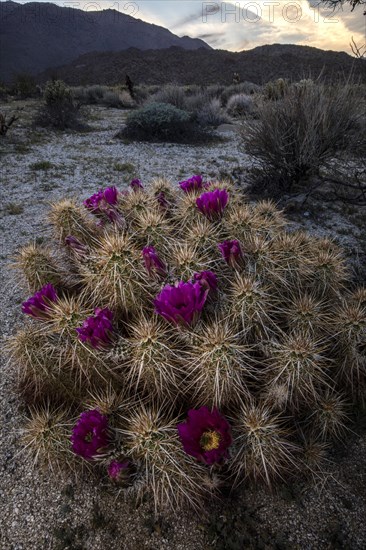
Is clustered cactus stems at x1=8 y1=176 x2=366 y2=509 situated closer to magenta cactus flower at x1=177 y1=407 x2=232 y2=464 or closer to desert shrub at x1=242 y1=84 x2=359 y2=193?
magenta cactus flower at x1=177 y1=407 x2=232 y2=464

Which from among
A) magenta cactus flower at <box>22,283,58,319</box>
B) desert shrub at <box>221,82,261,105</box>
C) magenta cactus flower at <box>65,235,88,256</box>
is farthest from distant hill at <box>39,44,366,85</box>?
magenta cactus flower at <box>22,283,58,319</box>

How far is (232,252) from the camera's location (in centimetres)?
204

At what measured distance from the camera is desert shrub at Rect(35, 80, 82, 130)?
1233cm

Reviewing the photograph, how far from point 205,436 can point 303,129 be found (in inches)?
206

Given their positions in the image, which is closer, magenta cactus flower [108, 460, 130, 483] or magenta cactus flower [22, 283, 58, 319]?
magenta cactus flower [108, 460, 130, 483]

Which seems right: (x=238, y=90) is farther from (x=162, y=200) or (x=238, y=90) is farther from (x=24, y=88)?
(x=162, y=200)

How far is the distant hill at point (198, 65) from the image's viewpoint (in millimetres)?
35312

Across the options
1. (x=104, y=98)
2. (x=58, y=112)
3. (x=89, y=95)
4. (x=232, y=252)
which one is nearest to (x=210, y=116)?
(x=58, y=112)

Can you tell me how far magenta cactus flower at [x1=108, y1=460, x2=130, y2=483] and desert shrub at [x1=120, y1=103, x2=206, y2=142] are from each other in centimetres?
1009

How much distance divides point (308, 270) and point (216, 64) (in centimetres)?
4511

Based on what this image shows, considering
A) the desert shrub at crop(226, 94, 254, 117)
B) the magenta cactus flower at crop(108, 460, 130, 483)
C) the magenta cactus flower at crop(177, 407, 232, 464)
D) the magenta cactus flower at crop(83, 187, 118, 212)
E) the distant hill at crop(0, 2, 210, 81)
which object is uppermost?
the distant hill at crop(0, 2, 210, 81)

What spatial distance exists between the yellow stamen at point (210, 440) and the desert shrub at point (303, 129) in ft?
15.6

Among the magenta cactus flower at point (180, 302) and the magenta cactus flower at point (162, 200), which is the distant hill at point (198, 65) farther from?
the magenta cactus flower at point (180, 302)

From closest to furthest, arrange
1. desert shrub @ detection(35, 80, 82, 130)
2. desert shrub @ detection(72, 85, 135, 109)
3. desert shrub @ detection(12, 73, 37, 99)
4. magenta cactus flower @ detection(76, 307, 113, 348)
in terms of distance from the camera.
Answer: magenta cactus flower @ detection(76, 307, 113, 348), desert shrub @ detection(35, 80, 82, 130), desert shrub @ detection(72, 85, 135, 109), desert shrub @ detection(12, 73, 37, 99)
